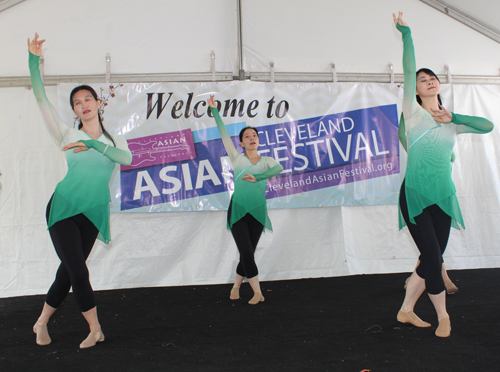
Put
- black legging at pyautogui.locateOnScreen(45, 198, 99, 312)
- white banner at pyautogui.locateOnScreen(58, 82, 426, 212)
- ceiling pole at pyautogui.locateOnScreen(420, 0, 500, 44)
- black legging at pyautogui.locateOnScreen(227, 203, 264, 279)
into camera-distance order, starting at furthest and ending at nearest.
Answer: ceiling pole at pyautogui.locateOnScreen(420, 0, 500, 44), white banner at pyautogui.locateOnScreen(58, 82, 426, 212), black legging at pyautogui.locateOnScreen(227, 203, 264, 279), black legging at pyautogui.locateOnScreen(45, 198, 99, 312)

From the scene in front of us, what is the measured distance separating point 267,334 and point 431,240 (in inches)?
42.3

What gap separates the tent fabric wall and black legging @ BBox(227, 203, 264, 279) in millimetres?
964

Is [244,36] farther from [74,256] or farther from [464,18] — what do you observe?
[74,256]

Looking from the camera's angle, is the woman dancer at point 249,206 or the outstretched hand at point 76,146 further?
the woman dancer at point 249,206

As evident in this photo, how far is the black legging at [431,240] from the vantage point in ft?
6.88

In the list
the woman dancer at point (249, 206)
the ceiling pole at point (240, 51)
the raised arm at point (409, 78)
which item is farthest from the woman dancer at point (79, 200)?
the ceiling pole at point (240, 51)

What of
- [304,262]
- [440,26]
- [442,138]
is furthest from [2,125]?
[440,26]

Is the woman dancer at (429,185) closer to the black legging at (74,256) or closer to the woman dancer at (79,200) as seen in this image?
the woman dancer at (79,200)

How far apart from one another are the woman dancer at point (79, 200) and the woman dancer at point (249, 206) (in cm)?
111

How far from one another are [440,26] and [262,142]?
2.56 m

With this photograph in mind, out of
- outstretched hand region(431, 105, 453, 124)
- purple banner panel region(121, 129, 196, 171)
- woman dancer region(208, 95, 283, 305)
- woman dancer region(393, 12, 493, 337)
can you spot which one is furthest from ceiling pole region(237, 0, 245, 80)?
outstretched hand region(431, 105, 453, 124)

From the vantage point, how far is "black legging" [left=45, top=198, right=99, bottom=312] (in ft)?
6.79

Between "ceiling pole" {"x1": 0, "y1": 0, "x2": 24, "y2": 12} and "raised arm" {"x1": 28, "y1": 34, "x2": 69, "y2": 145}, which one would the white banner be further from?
"raised arm" {"x1": 28, "y1": 34, "x2": 69, "y2": 145}

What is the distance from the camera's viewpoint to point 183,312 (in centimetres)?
290
